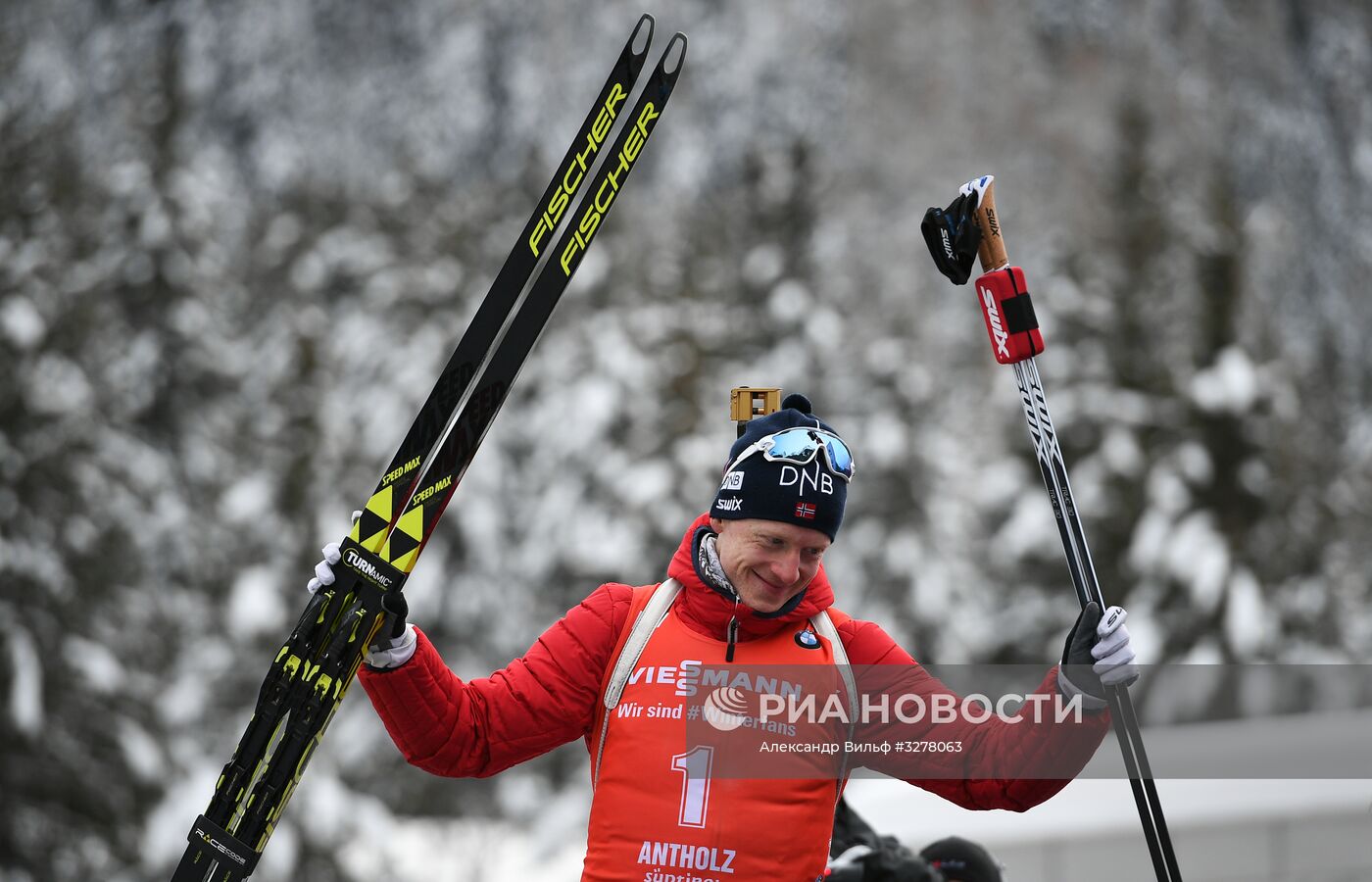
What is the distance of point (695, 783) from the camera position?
207cm

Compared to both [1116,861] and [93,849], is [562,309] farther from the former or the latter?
[1116,861]

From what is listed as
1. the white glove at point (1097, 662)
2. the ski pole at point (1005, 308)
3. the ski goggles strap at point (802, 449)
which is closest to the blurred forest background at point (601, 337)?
the ski pole at point (1005, 308)

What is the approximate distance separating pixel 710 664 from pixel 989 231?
0.98m

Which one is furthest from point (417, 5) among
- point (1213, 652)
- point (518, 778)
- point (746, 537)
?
point (746, 537)

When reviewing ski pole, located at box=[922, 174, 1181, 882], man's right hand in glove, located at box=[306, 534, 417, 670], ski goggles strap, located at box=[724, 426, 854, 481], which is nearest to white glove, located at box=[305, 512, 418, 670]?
man's right hand in glove, located at box=[306, 534, 417, 670]

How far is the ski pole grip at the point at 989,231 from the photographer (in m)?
2.37

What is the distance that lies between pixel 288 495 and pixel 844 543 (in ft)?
10.7

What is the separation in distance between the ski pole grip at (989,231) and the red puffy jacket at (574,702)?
2.32 ft

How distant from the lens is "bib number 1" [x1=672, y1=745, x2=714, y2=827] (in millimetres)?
2043

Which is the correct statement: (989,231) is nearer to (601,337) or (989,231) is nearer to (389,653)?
(389,653)

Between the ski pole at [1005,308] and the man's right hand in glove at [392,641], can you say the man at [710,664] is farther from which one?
the ski pole at [1005,308]

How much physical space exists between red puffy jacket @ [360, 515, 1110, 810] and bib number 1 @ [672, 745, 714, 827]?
0.21m

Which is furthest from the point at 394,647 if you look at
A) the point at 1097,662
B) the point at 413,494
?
the point at 1097,662

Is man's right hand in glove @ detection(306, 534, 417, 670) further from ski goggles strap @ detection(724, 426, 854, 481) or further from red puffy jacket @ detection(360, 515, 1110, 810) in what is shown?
ski goggles strap @ detection(724, 426, 854, 481)
